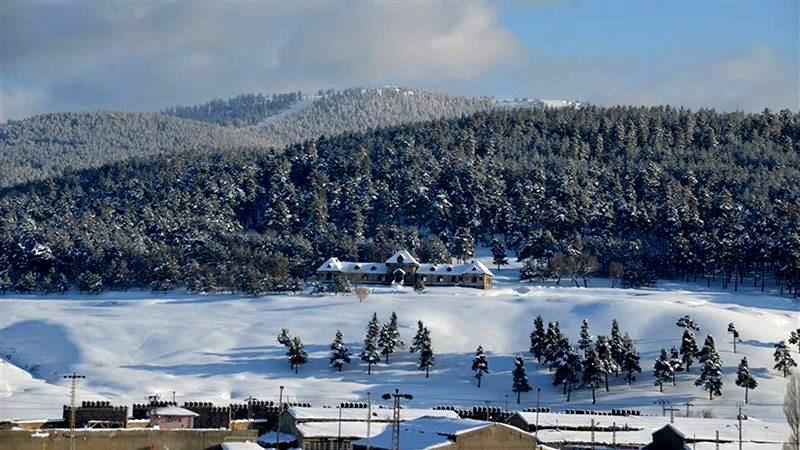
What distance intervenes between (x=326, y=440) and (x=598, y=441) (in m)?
15.4

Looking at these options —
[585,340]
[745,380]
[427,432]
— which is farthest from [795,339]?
[427,432]

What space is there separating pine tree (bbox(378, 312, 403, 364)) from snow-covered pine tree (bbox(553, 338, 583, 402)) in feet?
55.4

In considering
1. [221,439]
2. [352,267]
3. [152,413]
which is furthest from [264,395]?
[352,267]

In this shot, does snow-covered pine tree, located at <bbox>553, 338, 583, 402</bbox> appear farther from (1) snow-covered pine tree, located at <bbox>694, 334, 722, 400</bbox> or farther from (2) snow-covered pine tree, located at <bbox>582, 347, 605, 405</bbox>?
(1) snow-covered pine tree, located at <bbox>694, 334, 722, 400</bbox>

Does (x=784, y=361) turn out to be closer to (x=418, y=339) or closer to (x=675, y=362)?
(x=675, y=362)

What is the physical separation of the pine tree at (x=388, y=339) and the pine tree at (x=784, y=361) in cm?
3243

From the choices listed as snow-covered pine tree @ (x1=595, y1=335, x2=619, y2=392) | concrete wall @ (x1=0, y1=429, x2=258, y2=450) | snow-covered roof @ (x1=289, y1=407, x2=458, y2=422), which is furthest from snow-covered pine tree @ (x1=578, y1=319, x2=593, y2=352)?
concrete wall @ (x1=0, y1=429, x2=258, y2=450)

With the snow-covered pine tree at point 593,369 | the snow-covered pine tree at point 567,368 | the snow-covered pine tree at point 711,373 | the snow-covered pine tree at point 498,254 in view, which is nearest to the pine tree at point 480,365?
the snow-covered pine tree at point 567,368

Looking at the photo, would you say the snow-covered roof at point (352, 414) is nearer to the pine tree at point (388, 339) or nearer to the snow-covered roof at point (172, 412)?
the snow-covered roof at point (172, 412)

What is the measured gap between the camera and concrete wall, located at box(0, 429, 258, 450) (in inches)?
2498

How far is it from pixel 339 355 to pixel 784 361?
3684cm

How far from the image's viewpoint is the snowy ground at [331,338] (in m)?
111

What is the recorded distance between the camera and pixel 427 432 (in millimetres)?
65375

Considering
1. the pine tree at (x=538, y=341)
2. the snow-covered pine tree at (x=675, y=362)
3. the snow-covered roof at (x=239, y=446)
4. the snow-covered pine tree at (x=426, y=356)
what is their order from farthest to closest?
1. the pine tree at (x=538, y=341)
2. the snow-covered pine tree at (x=426, y=356)
3. the snow-covered pine tree at (x=675, y=362)
4. the snow-covered roof at (x=239, y=446)
